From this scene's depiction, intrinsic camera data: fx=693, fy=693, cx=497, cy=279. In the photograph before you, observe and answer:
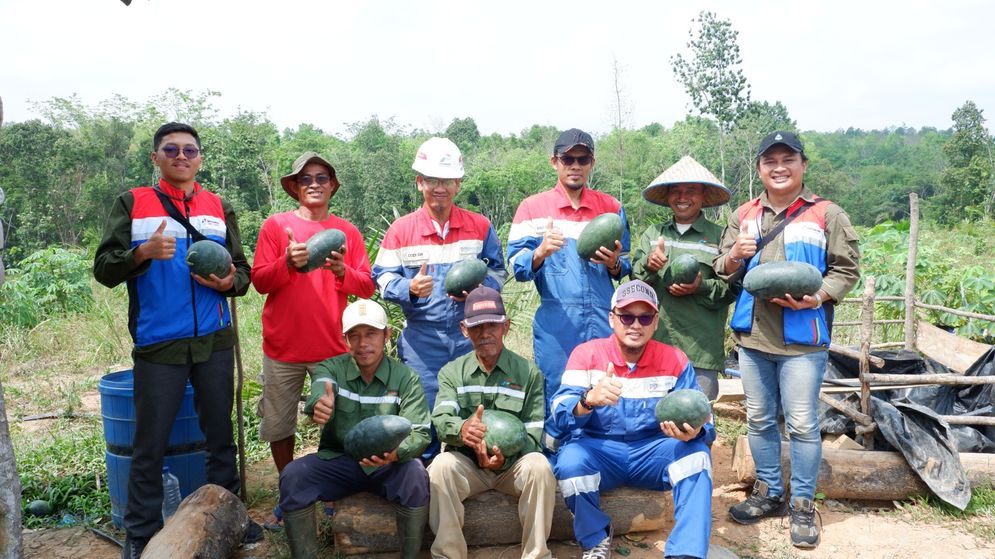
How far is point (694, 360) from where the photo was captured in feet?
17.4

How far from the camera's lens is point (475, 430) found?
4324 mm

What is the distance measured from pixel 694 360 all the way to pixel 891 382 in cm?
198

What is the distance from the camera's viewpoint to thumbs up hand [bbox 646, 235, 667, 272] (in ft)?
17.0

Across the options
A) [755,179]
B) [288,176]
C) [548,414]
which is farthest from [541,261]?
[755,179]

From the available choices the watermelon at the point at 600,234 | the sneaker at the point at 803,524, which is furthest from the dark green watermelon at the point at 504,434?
the sneaker at the point at 803,524

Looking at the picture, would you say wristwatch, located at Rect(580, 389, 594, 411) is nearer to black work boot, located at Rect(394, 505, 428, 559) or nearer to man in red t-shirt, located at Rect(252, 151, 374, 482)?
black work boot, located at Rect(394, 505, 428, 559)

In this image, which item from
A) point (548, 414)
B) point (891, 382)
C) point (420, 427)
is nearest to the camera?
point (420, 427)

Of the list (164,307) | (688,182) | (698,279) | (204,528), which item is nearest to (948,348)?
(698,279)

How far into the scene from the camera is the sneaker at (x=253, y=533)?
4882 millimetres

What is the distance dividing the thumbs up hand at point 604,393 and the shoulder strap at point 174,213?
2.82 m

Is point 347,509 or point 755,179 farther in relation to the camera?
point 755,179

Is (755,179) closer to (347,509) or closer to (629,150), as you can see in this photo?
(629,150)

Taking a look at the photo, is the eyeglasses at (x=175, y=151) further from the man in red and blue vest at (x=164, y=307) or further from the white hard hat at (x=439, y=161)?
the white hard hat at (x=439, y=161)

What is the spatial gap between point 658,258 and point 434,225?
1703mm
